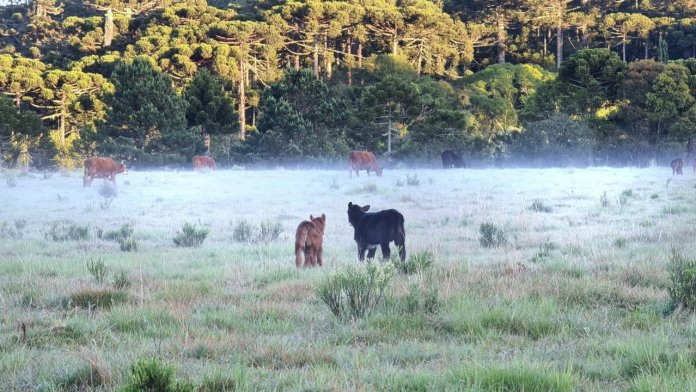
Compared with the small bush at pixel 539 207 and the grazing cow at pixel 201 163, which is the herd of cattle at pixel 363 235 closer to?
the small bush at pixel 539 207

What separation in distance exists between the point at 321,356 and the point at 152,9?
67717 mm

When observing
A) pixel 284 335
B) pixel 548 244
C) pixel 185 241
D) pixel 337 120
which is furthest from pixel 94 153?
pixel 284 335

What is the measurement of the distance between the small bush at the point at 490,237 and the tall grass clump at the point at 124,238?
5.04 m

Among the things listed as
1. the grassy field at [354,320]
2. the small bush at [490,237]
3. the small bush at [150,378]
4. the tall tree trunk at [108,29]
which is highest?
the tall tree trunk at [108,29]

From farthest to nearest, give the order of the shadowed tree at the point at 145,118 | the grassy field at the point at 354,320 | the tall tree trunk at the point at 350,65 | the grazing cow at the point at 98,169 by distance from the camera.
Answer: the tall tree trunk at the point at 350,65 → the shadowed tree at the point at 145,118 → the grazing cow at the point at 98,169 → the grassy field at the point at 354,320

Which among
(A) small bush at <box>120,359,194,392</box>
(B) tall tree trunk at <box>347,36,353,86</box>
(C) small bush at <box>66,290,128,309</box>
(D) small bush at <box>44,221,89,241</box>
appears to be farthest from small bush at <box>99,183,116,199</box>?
(B) tall tree trunk at <box>347,36,353,86</box>

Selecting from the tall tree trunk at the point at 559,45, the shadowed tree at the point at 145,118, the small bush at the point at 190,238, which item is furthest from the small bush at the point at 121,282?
the tall tree trunk at the point at 559,45

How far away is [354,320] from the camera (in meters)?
5.33

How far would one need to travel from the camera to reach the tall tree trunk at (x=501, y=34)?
6569 centimetres

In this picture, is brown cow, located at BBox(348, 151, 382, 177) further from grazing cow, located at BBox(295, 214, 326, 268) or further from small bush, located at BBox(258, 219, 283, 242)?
grazing cow, located at BBox(295, 214, 326, 268)

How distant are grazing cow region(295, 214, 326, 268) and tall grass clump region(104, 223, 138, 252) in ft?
10.5

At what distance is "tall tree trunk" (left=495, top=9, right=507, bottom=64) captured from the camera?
6569 cm

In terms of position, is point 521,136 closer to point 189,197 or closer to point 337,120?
point 337,120

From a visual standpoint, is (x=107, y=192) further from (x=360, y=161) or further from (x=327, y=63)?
(x=327, y=63)
